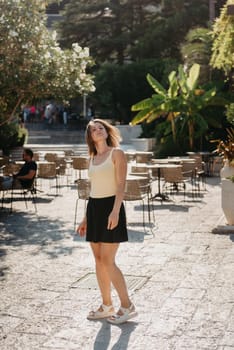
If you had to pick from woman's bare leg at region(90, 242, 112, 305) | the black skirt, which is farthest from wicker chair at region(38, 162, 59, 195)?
the black skirt

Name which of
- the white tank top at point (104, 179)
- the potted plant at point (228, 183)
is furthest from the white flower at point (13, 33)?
the white tank top at point (104, 179)

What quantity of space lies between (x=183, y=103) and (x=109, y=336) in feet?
56.6

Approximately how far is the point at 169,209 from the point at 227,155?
2.88m

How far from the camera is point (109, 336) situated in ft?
17.6

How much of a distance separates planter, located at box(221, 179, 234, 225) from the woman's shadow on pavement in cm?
509

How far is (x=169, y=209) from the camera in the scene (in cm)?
1320

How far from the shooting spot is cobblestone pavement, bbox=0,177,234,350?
5.34 m

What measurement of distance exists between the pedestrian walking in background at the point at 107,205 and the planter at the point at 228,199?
16.6 feet

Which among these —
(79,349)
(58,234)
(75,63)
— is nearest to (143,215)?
(58,234)

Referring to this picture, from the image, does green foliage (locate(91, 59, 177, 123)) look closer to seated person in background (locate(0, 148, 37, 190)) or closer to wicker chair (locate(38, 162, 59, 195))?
wicker chair (locate(38, 162, 59, 195))

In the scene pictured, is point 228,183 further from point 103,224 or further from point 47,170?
point 47,170

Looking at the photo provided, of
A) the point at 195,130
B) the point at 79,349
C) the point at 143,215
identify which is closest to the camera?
the point at 79,349

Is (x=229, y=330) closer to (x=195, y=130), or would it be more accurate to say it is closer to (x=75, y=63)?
(x=75, y=63)

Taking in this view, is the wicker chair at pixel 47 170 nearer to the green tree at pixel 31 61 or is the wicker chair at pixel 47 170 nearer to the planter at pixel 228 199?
the green tree at pixel 31 61
